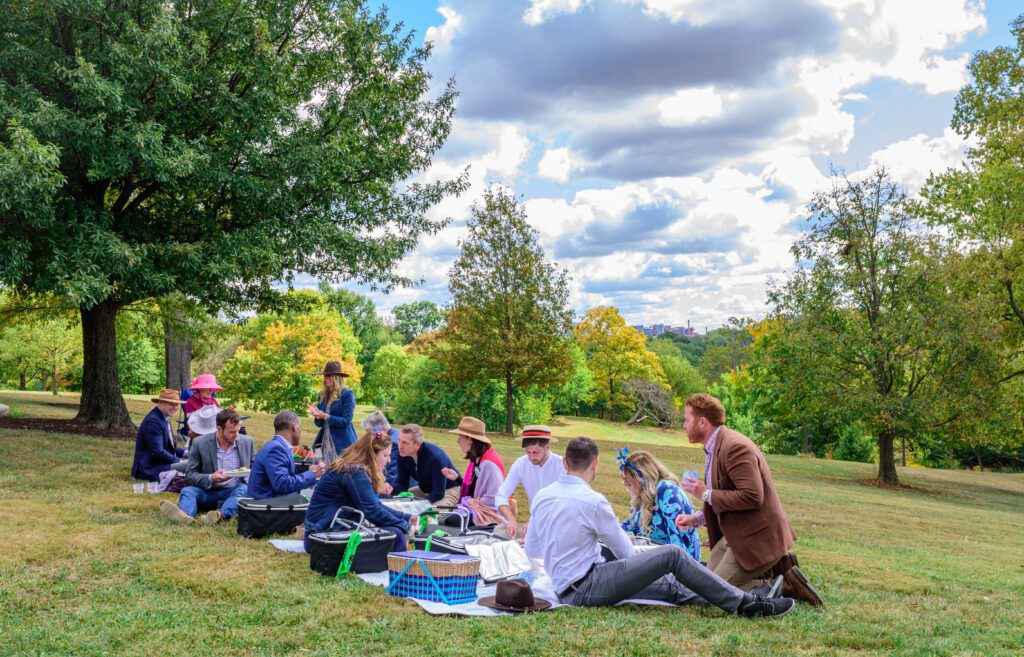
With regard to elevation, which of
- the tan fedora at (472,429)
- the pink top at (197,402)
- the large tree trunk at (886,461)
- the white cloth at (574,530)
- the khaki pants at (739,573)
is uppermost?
the pink top at (197,402)

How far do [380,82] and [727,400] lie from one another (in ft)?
168

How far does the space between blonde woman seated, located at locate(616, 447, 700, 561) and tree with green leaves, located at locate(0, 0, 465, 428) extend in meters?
10.2

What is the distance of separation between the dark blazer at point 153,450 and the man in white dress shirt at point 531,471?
19.3 feet

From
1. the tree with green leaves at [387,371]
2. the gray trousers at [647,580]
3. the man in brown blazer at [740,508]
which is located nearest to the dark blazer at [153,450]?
the gray trousers at [647,580]

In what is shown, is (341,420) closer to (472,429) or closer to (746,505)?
(472,429)

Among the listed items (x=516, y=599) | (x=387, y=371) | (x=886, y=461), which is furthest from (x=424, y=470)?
(x=387, y=371)

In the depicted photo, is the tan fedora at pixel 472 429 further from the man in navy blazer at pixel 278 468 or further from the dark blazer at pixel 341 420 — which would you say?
the dark blazer at pixel 341 420

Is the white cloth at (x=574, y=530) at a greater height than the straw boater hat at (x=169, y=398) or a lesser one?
lesser

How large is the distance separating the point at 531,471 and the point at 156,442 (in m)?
6.32

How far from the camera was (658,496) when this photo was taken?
7609mm

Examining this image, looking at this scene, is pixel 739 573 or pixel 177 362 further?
pixel 177 362

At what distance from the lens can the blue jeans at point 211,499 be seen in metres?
9.80

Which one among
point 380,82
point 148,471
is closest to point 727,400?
point 380,82

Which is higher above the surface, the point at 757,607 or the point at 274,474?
the point at 274,474
